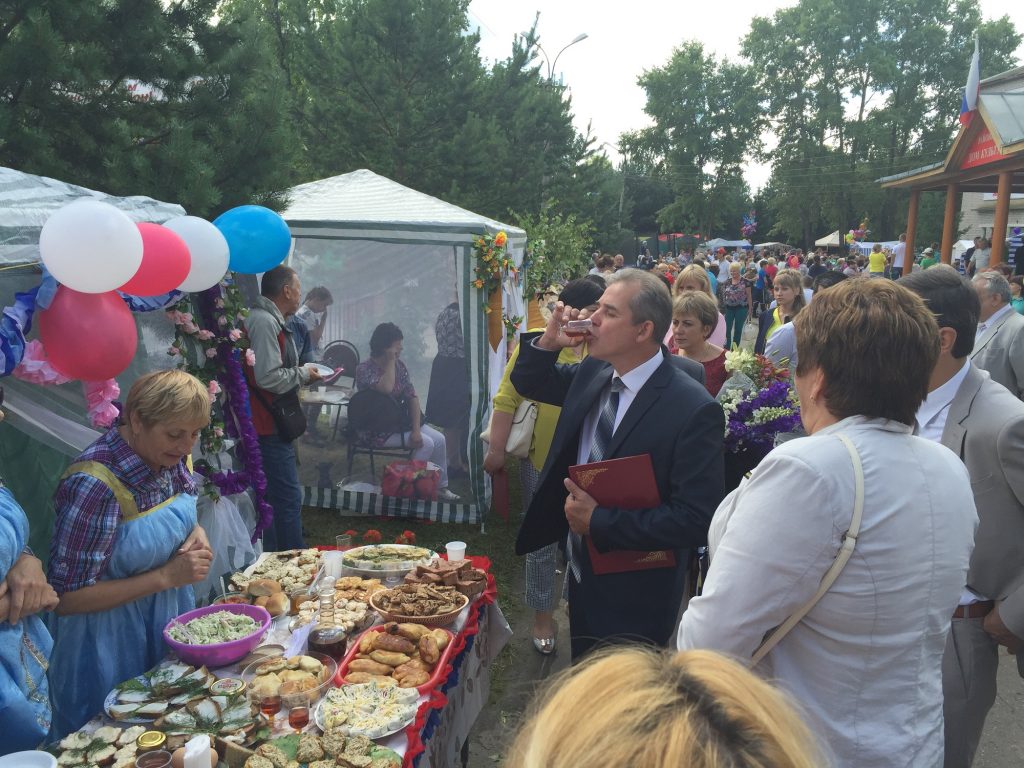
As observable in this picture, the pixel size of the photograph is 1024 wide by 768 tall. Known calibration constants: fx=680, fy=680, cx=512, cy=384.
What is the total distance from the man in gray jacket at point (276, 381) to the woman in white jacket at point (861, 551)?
11.0 ft

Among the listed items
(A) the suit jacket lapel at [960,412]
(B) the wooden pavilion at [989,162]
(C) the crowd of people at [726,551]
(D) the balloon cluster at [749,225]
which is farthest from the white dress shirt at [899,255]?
(D) the balloon cluster at [749,225]

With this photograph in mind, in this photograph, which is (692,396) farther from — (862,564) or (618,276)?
(862,564)

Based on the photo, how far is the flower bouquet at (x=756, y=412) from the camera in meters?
3.43

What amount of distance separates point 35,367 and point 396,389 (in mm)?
3238

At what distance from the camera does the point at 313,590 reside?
9.57 feet

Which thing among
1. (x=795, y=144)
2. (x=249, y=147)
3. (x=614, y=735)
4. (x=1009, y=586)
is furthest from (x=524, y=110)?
(x=795, y=144)

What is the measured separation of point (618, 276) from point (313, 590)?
1.83 m

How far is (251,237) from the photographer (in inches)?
143

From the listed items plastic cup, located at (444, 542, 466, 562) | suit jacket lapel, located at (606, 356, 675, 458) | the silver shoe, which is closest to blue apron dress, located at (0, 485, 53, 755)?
plastic cup, located at (444, 542, 466, 562)

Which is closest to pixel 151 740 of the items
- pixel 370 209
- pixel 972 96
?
pixel 370 209

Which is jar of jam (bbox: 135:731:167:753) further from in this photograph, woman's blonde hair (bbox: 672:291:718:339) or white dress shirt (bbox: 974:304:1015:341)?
white dress shirt (bbox: 974:304:1015:341)

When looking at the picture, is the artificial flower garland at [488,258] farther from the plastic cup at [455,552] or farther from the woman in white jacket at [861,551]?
the woman in white jacket at [861,551]

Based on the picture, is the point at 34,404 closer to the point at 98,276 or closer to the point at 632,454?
the point at 98,276

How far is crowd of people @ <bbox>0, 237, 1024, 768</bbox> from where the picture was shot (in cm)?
76
